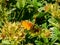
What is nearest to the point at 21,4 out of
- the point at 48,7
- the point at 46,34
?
the point at 48,7

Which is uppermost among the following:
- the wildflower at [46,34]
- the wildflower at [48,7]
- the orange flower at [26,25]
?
the wildflower at [48,7]

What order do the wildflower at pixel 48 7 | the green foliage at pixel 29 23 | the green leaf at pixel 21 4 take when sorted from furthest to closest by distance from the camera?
the green leaf at pixel 21 4 < the wildflower at pixel 48 7 < the green foliage at pixel 29 23

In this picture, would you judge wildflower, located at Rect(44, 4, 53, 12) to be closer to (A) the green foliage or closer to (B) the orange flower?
(A) the green foliage

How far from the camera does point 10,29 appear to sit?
183 centimetres

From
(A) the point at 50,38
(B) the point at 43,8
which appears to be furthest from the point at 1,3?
(A) the point at 50,38

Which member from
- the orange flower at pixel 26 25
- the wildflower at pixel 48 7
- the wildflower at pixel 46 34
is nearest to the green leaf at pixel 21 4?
the wildflower at pixel 48 7

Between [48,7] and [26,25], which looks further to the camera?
[48,7]

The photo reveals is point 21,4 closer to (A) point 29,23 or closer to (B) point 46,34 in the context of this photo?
(A) point 29,23

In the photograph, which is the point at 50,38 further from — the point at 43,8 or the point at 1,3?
the point at 1,3

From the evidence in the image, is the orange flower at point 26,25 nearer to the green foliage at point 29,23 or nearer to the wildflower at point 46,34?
the green foliage at point 29,23

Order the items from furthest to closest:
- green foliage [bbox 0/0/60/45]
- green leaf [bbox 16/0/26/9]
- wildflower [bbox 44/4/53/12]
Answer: green leaf [bbox 16/0/26/9], wildflower [bbox 44/4/53/12], green foliage [bbox 0/0/60/45]

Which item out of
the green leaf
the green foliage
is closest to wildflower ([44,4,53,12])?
the green foliage

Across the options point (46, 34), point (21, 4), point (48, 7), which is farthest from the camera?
point (21, 4)

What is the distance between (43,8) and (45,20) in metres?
0.12
